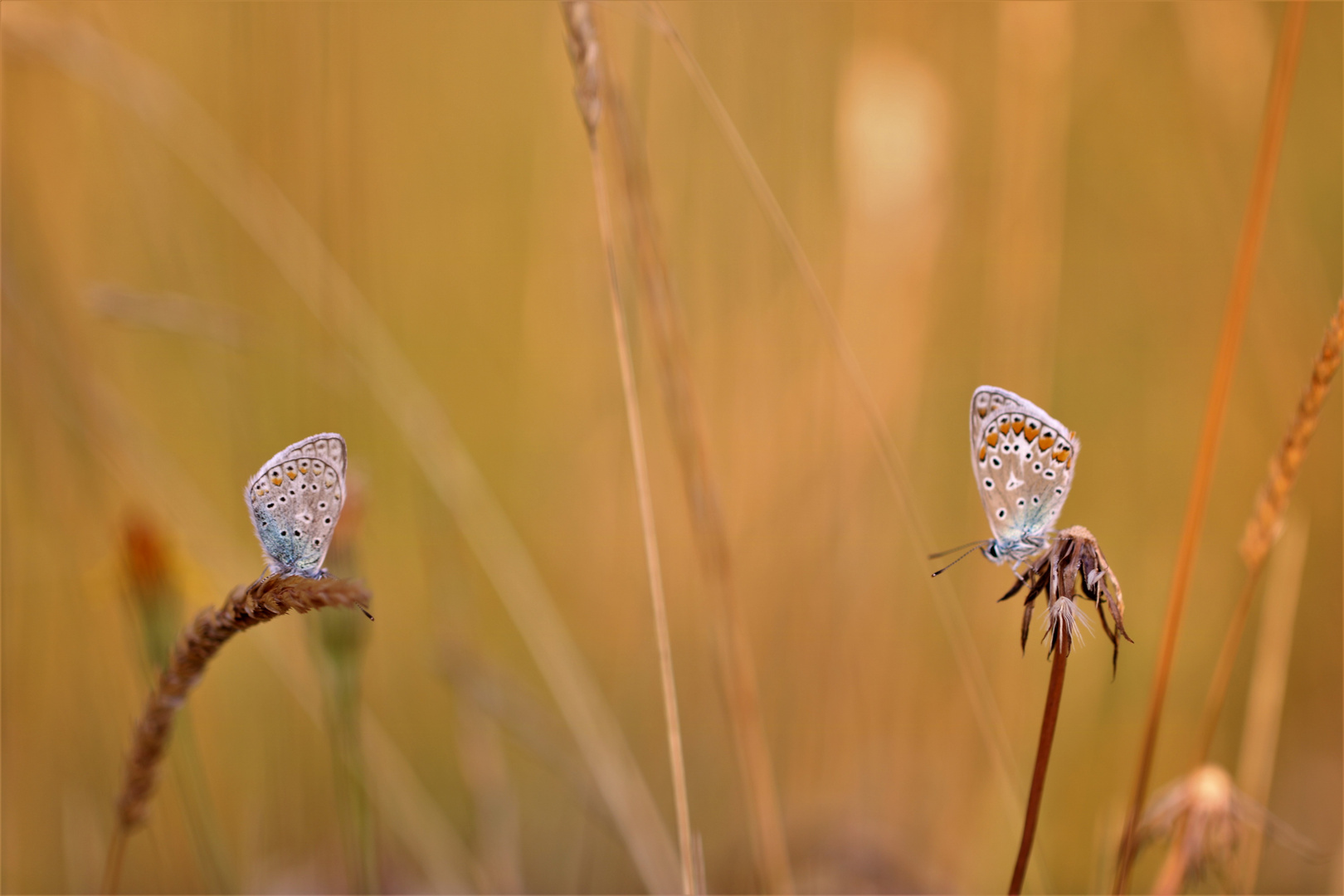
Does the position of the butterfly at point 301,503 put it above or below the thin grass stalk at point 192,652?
above

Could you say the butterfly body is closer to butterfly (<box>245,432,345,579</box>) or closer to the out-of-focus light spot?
butterfly (<box>245,432,345,579</box>)

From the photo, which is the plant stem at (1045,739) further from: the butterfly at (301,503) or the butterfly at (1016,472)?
the butterfly at (301,503)

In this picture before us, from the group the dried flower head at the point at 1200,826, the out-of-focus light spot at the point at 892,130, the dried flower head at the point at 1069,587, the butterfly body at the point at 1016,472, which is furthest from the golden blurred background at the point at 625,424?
the dried flower head at the point at 1069,587

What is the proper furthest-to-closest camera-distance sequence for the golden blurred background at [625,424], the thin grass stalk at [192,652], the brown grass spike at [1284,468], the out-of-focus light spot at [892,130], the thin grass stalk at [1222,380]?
1. the out-of-focus light spot at [892,130]
2. the golden blurred background at [625,424]
3. the thin grass stalk at [1222,380]
4. the brown grass spike at [1284,468]
5. the thin grass stalk at [192,652]

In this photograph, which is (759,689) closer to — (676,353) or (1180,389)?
(676,353)

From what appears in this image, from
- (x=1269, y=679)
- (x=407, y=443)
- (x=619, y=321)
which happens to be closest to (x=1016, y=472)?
(x=619, y=321)

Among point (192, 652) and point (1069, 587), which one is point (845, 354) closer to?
point (1069, 587)

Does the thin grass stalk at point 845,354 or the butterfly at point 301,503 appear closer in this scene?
the butterfly at point 301,503

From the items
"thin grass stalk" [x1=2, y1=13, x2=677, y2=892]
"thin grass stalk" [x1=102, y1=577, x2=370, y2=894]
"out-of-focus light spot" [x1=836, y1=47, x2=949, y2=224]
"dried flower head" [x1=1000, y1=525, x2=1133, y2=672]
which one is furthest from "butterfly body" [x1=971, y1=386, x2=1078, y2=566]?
"out-of-focus light spot" [x1=836, y1=47, x2=949, y2=224]
